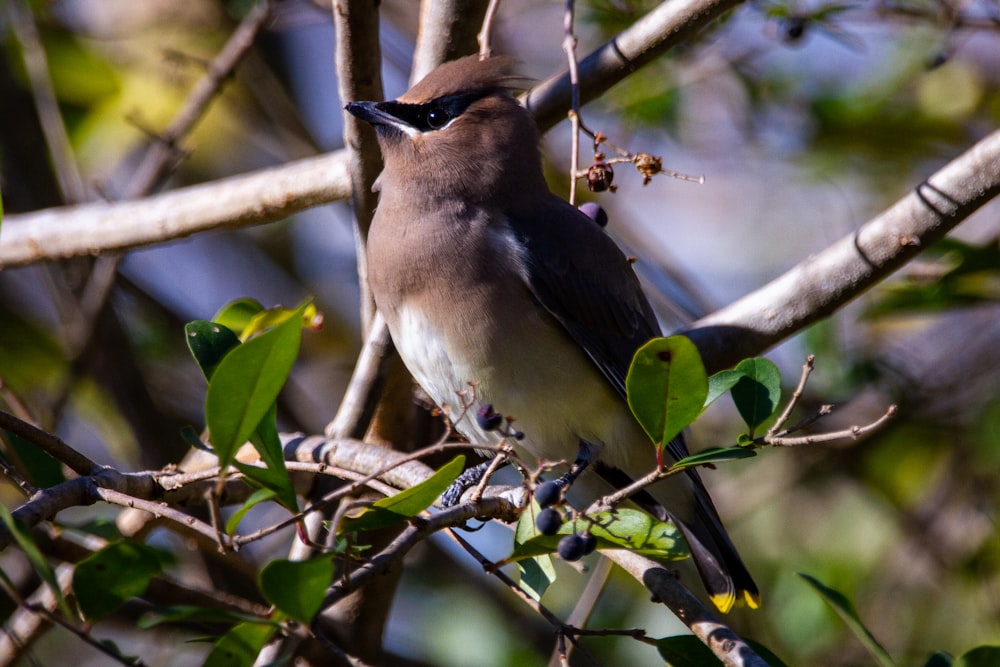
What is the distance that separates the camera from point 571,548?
Answer: 2.36 metres

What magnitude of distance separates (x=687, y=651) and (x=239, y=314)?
64.1 inches

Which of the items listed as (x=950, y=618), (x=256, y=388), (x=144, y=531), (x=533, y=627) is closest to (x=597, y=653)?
(x=533, y=627)

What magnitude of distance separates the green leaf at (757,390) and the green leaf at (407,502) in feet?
2.34

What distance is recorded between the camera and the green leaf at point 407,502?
88.3 inches

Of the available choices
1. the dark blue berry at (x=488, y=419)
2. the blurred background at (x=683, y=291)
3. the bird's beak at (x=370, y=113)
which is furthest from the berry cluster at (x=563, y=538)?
the blurred background at (x=683, y=291)

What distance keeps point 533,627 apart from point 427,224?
7.05ft

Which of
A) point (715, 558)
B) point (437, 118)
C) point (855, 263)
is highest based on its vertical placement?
point (437, 118)

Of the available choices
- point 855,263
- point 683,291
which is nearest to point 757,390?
point 855,263

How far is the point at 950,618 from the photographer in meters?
5.27

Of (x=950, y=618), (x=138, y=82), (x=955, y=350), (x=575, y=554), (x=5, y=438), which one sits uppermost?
(x=138, y=82)

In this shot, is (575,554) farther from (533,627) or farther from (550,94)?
(533,627)

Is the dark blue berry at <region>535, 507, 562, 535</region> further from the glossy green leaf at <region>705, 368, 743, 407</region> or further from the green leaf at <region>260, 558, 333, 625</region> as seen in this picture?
the green leaf at <region>260, 558, 333, 625</region>

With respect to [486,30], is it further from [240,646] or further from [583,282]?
[240,646]

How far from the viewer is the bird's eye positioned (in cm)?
395
